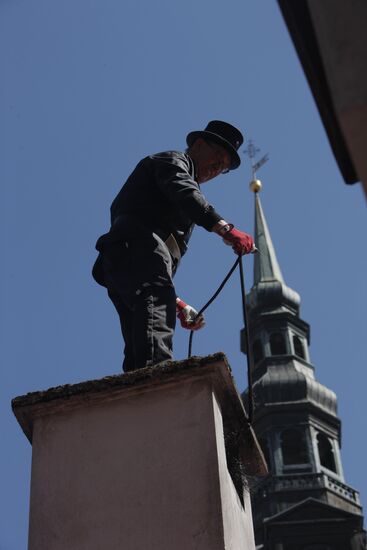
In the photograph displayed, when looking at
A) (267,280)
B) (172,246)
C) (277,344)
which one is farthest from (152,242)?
(267,280)

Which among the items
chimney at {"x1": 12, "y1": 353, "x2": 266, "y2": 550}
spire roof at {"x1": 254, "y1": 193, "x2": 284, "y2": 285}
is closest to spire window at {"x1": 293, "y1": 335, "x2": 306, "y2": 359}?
spire roof at {"x1": 254, "y1": 193, "x2": 284, "y2": 285}

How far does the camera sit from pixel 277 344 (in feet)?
167

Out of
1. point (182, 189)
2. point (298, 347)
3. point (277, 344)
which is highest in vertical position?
point (298, 347)

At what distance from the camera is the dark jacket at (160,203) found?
17.0ft

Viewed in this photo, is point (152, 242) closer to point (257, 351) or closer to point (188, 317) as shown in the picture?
point (188, 317)

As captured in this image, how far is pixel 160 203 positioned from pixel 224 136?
644 millimetres

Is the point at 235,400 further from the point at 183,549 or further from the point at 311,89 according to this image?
the point at 311,89

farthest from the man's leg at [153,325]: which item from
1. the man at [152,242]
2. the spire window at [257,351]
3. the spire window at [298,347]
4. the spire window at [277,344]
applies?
the spire window at [298,347]

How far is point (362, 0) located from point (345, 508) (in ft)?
147

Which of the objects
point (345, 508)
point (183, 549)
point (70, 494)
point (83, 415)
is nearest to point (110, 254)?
point (83, 415)

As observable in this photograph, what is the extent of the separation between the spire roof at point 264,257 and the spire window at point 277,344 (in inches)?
178

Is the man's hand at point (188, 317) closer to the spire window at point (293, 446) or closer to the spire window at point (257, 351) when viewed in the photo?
the spire window at point (293, 446)

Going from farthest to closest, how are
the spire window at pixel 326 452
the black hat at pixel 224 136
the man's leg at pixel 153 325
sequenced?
the spire window at pixel 326 452 < the black hat at pixel 224 136 < the man's leg at pixel 153 325

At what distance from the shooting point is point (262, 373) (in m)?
48.9
